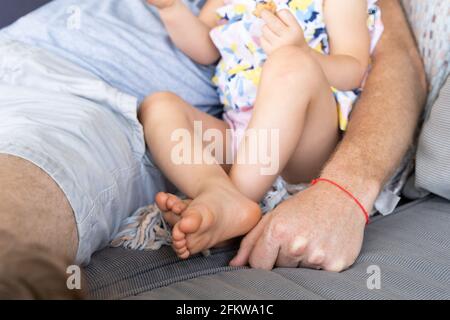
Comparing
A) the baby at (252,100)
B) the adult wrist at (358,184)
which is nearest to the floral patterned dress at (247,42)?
the baby at (252,100)

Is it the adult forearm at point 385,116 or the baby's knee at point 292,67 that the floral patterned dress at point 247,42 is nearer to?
the adult forearm at point 385,116

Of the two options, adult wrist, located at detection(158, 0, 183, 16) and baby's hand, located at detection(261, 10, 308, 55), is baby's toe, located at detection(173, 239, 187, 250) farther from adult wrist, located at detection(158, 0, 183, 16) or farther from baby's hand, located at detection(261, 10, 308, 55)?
adult wrist, located at detection(158, 0, 183, 16)

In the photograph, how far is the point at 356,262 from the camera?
81 centimetres

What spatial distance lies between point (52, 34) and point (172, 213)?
1.63 feet

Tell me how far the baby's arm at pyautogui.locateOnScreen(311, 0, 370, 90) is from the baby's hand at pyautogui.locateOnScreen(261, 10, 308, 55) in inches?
5.1

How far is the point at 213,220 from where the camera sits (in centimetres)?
A: 80

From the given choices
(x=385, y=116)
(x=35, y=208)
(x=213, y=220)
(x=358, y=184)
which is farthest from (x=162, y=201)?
(x=385, y=116)

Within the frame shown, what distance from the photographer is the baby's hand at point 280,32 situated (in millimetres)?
977

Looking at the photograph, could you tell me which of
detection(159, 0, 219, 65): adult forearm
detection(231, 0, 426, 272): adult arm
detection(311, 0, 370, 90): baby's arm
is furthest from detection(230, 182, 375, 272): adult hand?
detection(159, 0, 219, 65): adult forearm

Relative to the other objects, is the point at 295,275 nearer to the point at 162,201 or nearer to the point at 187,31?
the point at 162,201

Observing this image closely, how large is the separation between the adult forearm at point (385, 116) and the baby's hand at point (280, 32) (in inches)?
7.2

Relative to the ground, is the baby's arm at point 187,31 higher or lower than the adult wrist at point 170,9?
lower

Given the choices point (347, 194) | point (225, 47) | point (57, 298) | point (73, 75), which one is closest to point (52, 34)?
point (73, 75)

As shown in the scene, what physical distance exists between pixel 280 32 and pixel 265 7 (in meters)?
0.15
